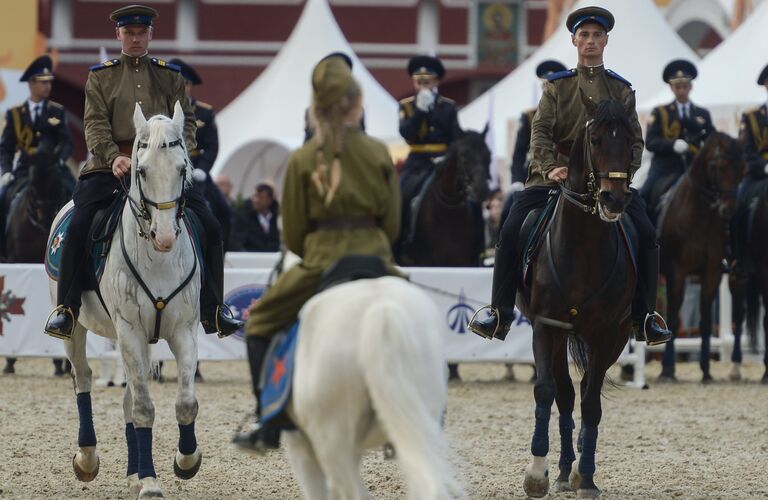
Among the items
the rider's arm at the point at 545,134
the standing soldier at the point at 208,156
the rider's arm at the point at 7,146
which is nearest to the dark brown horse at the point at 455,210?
the standing soldier at the point at 208,156

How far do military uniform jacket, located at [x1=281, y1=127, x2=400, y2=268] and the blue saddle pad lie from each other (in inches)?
14.3

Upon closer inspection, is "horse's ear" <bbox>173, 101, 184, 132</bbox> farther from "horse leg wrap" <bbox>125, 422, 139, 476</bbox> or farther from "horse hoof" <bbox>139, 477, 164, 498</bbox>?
"horse hoof" <bbox>139, 477, 164, 498</bbox>

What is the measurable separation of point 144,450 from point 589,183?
3.10m

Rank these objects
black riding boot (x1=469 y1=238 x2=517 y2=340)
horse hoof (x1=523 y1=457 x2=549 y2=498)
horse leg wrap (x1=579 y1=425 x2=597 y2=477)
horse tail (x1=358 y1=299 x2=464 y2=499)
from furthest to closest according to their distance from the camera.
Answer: black riding boot (x1=469 y1=238 x2=517 y2=340) < horse leg wrap (x1=579 y1=425 x2=597 y2=477) < horse hoof (x1=523 y1=457 x2=549 y2=498) < horse tail (x1=358 y1=299 x2=464 y2=499)

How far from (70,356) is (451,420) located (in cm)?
421

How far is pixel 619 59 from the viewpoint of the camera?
2570cm

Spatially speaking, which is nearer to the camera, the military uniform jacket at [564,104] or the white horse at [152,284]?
the white horse at [152,284]

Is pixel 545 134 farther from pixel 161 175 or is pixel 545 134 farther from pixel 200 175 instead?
pixel 200 175

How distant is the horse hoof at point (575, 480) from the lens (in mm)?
9617

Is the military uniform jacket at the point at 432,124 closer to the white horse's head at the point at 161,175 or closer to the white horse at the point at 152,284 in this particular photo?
the white horse at the point at 152,284


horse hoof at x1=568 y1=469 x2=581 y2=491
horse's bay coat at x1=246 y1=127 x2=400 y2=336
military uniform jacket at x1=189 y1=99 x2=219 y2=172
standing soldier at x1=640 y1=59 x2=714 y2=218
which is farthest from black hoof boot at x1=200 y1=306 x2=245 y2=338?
standing soldier at x1=640 y1=59 x2=714 y2=218

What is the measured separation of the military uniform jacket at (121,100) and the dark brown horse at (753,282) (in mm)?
8872

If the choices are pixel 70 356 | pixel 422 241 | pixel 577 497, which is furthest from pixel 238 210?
pixel 577 497

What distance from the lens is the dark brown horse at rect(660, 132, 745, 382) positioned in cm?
1655
